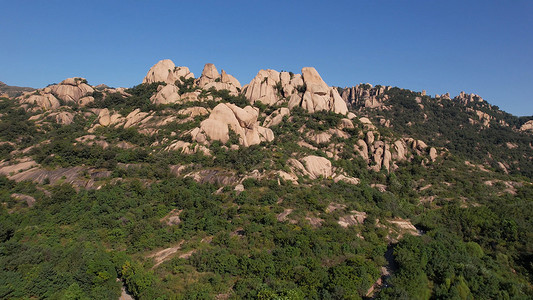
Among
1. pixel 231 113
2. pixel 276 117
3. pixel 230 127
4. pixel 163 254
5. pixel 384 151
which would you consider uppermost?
pixel 276 117

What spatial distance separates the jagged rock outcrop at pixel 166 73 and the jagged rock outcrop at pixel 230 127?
36.5 metres

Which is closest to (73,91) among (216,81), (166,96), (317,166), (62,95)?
(62,95)

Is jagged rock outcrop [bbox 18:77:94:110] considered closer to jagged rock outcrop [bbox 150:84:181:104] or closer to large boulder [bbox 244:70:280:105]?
jagged rock outcrop [bbox 150:84:181:104]

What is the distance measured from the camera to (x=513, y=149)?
312 ft

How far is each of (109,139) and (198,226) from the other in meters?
38.3

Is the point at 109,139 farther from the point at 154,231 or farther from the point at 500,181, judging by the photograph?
the point at 500,181

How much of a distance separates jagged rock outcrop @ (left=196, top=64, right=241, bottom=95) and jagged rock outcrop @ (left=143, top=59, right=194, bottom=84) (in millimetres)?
6647

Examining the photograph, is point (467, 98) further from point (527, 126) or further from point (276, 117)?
point (276, 117)

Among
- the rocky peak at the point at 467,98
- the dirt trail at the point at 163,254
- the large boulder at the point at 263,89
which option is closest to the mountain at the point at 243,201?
the dirt trail at the point at 163,254

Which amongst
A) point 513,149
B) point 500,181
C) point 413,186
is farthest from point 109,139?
point 513,149

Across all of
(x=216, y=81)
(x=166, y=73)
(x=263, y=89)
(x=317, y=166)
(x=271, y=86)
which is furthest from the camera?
(x=166, y=73)

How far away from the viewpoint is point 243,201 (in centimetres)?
4519

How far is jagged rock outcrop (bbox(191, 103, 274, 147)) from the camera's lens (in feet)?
208

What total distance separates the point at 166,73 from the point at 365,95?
96.7 meters
